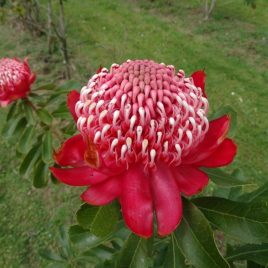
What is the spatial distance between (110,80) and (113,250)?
1.30 meters

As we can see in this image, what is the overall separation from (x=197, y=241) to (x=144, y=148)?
0.41 metres

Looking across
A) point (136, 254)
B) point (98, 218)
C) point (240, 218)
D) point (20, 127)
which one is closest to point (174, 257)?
point (136, 254)

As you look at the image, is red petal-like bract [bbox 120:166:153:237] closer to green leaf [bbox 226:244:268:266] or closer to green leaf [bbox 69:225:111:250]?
green leaf [bbox 69:225:111:250]

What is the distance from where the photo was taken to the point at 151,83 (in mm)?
1474

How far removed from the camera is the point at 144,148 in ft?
4.63

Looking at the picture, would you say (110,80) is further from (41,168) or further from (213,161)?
(41,168)

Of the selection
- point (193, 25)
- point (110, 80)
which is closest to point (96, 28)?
point (193, 25)

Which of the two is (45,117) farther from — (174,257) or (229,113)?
(174,257)

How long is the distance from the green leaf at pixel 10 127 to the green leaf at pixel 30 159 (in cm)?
25

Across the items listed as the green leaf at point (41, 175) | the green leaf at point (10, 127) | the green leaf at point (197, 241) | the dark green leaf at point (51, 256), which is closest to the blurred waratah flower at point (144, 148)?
the green leaf at point (197, 241)

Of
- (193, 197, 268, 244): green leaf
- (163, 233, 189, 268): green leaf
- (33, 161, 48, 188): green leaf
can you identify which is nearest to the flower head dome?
(193, 197, 268, 244): green leaf

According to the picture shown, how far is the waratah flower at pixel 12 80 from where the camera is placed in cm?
285

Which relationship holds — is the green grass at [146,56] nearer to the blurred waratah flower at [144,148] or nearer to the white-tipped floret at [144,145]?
the blurred waratah flower at [144,148]

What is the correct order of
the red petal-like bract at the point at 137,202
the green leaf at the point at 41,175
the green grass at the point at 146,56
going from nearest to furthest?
the red petal-like bract at the point at 137,202 < the green leaf at the point at 41,175 < the green grass at the point at 146,56
